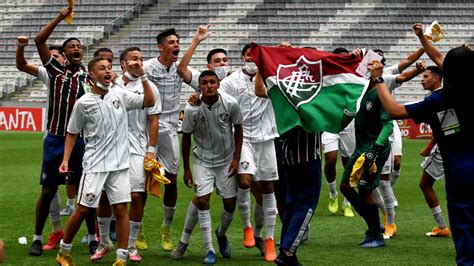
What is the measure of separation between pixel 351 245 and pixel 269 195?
1.16 m

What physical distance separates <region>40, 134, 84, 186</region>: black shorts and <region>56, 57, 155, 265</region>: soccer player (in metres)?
1.05

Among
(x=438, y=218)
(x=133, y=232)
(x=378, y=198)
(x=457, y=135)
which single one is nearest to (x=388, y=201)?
(x=378, y=198)

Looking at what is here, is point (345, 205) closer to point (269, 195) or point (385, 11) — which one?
point (269, 195)

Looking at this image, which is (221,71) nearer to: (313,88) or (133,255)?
(313,88)

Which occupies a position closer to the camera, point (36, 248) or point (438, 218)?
point (36, 248)

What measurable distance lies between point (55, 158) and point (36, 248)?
0.94m

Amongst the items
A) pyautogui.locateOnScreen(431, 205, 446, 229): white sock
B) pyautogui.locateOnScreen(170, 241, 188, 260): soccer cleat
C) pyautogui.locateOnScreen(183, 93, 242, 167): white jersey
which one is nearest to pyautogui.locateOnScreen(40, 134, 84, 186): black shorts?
pyautogui.locateOnScreen(183, 93, 242, 167): white jersey

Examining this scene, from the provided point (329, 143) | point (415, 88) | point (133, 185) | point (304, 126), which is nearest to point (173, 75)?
point (133, 185)

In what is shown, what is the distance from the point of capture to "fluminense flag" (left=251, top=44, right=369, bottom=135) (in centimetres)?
851

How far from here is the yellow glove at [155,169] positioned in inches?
368

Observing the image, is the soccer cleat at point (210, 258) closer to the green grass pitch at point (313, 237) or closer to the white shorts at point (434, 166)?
the green grass pitch at point (313, 237)

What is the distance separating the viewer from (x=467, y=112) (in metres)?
6.49

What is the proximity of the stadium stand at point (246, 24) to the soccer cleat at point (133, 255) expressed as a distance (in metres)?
25.0

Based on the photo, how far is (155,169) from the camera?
9414 millimetres
